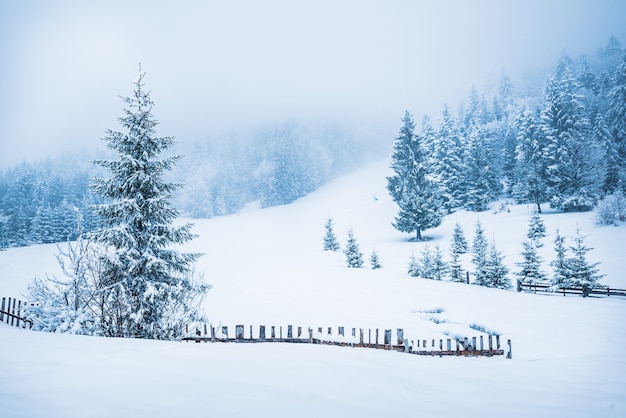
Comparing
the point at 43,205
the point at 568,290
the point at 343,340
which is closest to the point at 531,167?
the point at 568,290

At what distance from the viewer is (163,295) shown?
8992 millimetres

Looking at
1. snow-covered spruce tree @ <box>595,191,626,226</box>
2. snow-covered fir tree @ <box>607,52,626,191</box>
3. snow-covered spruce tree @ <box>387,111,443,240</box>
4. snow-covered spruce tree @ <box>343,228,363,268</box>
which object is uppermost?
snow-covered fir tree @ <box>607,52,626,191</box>

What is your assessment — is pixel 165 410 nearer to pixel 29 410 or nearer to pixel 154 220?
pixel 29 410

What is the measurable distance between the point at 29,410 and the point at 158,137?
8.34 metres

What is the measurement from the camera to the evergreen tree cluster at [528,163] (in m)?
35.9

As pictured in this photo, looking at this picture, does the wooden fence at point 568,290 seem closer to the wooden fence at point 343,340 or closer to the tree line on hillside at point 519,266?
the tree line on hillside at point 519,266

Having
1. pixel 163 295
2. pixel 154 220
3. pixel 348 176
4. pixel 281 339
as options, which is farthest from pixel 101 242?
pixel 348 176

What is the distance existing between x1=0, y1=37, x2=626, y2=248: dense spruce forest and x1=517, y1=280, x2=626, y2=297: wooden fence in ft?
66.3

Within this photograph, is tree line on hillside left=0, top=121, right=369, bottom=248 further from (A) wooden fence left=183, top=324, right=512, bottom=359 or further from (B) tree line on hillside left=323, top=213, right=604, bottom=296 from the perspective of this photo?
(A) wooden fence left=183, top=324, right=512, bottom=359

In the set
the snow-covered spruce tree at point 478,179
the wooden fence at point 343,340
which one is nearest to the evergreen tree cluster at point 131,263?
the wooden fence at point 343,340

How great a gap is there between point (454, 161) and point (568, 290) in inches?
1320

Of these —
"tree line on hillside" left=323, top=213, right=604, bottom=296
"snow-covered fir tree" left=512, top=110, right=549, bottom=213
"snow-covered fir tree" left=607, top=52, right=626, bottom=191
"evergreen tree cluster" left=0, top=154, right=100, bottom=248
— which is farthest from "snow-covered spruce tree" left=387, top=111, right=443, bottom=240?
"evergreen tree cluster" left=0, top=154, right=100, bottom=248

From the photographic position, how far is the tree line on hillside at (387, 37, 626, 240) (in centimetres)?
3594

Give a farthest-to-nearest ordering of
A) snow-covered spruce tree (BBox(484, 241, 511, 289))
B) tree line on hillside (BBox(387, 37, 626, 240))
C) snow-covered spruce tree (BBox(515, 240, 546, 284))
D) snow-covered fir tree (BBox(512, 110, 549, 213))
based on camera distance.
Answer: snow-covered fir tree (BBox(512, 110, 549, 213)) → tree line on hillside (BBox(387, 37, 626, 240)) → snow-covered spruce tree (BBox(484, 241, 511, 289)) → snow-covered spruce tree (BBox(515, 240, 546, 284))
